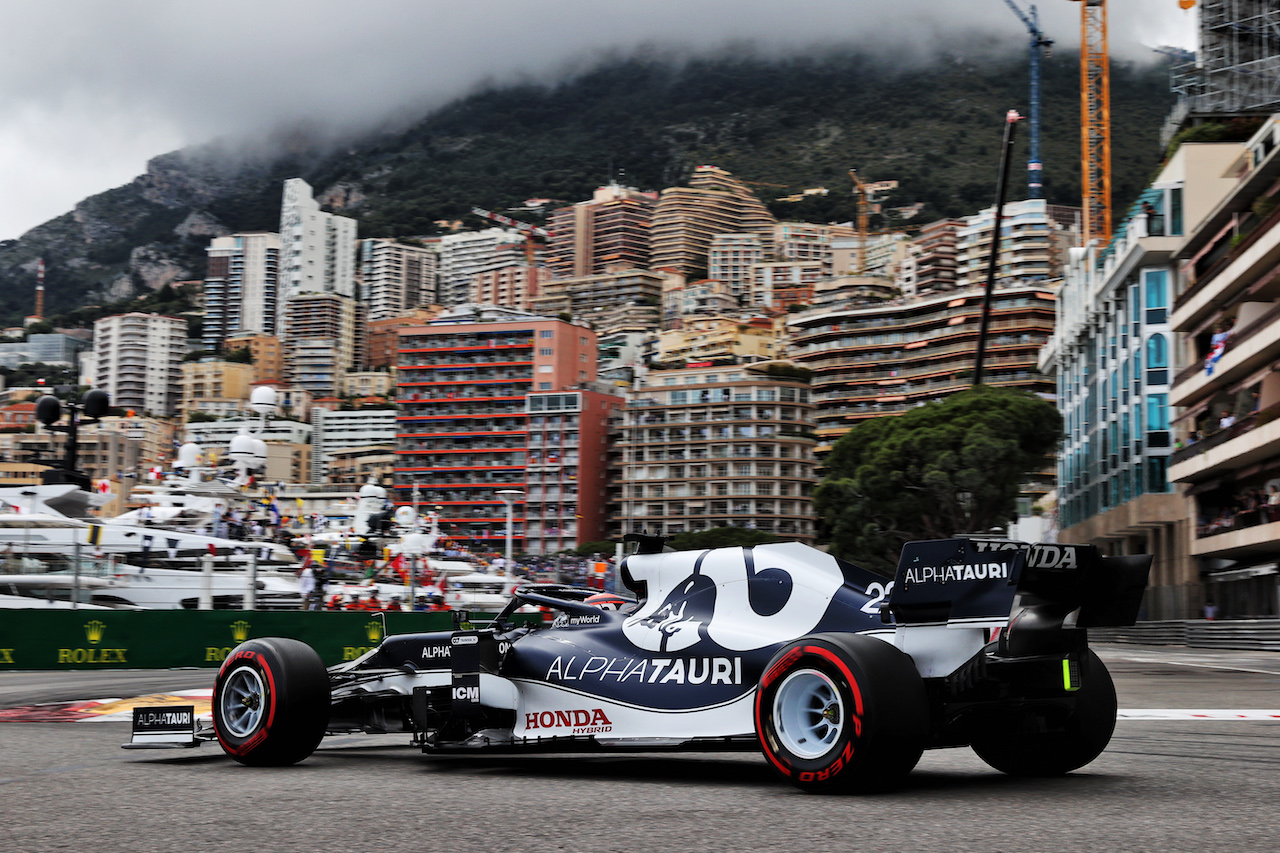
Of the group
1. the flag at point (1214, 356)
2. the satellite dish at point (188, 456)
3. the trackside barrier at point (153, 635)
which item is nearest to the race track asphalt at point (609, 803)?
the trackside barrier at point (153, 635)

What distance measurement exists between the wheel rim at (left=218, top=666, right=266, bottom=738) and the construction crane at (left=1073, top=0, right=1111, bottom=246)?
4538 inches

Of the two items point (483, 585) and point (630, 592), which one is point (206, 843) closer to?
point (630, 592)

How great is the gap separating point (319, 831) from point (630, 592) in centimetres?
333

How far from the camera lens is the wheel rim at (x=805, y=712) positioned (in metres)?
6.68

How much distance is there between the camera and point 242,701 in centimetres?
876

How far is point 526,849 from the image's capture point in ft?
17.3

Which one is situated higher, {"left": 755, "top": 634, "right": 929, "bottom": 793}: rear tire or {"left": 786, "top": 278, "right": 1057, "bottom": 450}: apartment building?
{"left": 786, "top": 278, "right": 1057, "bottom": 450}: apartment building

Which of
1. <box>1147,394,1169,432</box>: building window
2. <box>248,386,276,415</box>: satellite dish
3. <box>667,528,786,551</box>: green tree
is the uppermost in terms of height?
<box>1147,394,1169,432</box>: building window

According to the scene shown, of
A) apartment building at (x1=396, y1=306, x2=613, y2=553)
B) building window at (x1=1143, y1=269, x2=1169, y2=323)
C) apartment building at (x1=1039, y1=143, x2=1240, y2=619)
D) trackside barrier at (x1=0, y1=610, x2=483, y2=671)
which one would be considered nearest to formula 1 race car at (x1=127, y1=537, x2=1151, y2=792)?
trackside barrier at (x1=0, y1=610, x2=483, y2=671)

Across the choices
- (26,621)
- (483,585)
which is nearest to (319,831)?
(26,621)

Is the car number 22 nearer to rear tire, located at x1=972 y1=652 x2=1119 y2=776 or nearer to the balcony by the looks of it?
rear tire, located at x1=972 y1=652 x2=1119 y2=776

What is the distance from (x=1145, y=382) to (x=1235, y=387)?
33.1 ft

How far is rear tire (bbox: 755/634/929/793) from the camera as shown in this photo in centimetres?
642

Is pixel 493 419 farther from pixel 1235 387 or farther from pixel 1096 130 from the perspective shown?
pixel 1235 387
